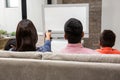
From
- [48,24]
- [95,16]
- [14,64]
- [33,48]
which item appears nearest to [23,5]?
[48,24]

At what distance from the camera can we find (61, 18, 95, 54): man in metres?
2.48

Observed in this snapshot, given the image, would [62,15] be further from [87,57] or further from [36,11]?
[87,57]

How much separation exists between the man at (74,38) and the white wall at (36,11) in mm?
3483

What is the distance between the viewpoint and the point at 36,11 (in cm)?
602

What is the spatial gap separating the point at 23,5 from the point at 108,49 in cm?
334

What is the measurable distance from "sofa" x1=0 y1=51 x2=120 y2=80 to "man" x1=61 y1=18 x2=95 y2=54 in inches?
12.1

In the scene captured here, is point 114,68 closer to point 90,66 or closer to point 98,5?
point 90,66

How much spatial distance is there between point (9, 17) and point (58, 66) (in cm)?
461

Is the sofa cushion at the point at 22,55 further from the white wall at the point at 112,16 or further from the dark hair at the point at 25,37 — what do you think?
the white wall at the point at 112,16

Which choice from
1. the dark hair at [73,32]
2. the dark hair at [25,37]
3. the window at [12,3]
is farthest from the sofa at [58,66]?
the window at [12,3]

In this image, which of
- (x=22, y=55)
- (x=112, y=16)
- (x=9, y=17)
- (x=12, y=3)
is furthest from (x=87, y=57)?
(x=12, y=3)

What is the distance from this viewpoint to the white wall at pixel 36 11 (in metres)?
6.00

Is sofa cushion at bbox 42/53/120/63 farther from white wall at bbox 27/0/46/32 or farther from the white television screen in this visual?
white wall at bbox 27/0/46/32

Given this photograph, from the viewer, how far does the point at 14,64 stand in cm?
224
